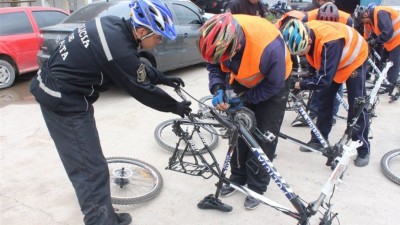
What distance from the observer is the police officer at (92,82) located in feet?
7.04

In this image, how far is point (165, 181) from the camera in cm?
355

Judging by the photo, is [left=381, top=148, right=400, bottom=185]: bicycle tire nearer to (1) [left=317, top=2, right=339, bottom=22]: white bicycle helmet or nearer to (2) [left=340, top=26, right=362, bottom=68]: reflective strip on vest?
(2) [left=340, top=26, right=362, bottom=68]: reflective strip on vest

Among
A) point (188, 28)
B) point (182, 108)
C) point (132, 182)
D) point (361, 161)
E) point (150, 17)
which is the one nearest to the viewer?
point (150, 17)

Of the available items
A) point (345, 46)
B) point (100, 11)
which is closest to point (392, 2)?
point (345, 46)

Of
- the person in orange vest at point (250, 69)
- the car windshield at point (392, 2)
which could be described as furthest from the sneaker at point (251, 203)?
the car windshield at point (392, 2)

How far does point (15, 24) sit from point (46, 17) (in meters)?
0.74

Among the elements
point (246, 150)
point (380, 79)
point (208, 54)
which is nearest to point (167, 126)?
point (246, 150)

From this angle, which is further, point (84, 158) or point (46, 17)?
point (46, 17)

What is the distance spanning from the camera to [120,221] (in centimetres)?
285

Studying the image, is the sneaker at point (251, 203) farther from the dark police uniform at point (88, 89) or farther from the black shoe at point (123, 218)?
the dark police uniform at point (88, 89)

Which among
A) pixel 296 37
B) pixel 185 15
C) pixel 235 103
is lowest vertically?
pixel 185 15

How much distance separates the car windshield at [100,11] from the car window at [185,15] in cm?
143

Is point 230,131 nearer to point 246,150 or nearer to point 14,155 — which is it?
point 246,150

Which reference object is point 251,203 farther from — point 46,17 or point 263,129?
point 46,17
